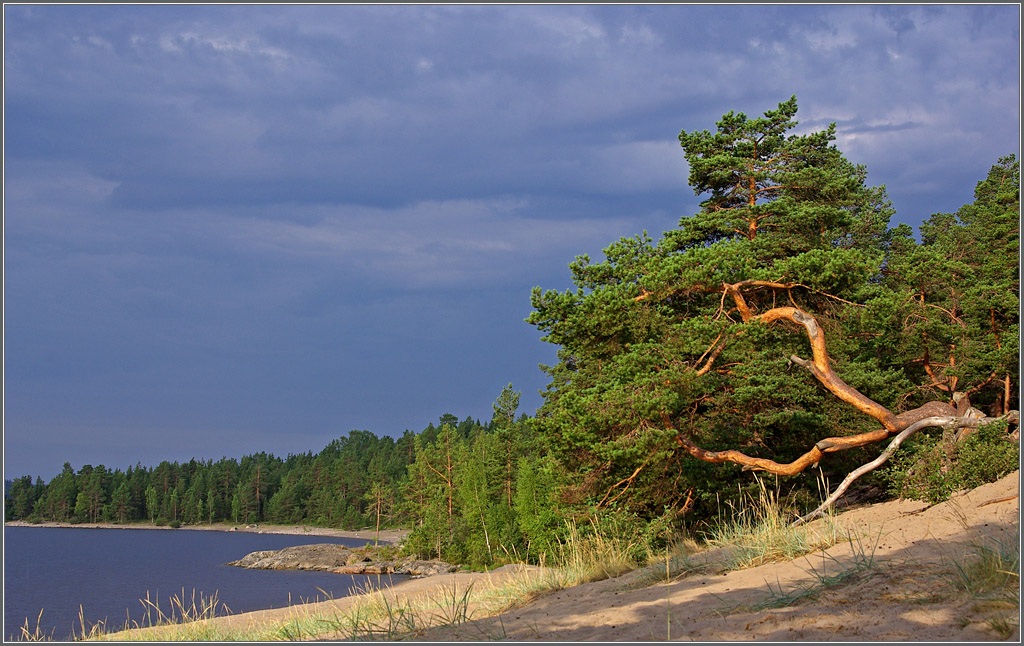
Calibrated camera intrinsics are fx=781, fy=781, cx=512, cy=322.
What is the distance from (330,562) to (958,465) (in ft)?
217

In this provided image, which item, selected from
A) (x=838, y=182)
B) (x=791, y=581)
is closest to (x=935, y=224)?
(x=838, y=182)

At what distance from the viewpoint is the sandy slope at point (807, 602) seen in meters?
5.71

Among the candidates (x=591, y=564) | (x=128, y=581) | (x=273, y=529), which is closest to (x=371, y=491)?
(x=273, y=529)

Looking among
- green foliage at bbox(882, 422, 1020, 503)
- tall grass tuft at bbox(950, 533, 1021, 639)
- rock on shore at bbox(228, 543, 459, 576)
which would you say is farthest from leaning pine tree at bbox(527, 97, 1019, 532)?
rock on shore at bbox(228, 543, 459, 576)

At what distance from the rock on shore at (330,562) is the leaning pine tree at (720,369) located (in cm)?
4669

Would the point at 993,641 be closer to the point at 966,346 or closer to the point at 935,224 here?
the point at 966,346

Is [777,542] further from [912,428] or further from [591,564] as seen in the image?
[912,428]

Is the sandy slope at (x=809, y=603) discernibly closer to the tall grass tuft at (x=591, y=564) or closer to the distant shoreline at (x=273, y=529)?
the tall grass tuft at (x=591, y=564)

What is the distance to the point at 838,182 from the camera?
70.6ft

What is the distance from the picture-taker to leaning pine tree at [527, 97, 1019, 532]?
15.4 meters

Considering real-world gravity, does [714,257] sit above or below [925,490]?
above

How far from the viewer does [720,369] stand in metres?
16.9

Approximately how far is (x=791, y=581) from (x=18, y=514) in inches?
8123

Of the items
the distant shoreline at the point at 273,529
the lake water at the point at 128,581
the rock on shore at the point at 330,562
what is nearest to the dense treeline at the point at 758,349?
the lake water at the point at 128,581
